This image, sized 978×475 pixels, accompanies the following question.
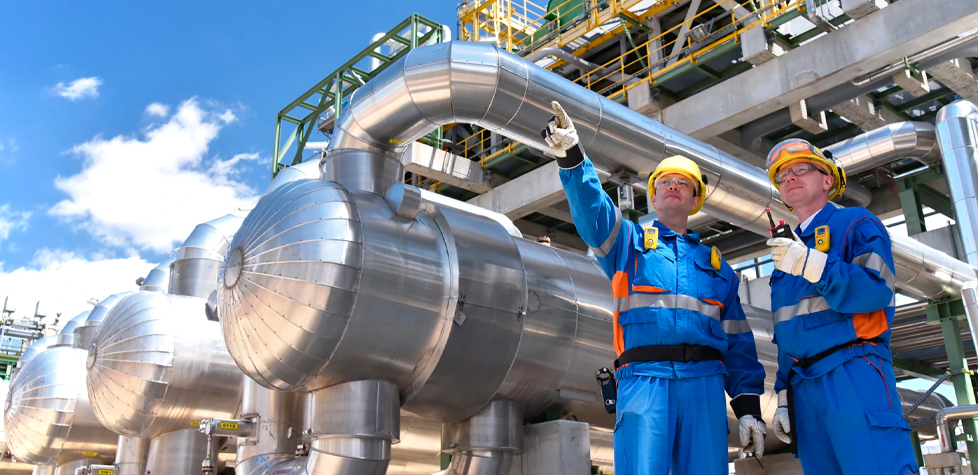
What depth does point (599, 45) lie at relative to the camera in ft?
50.0

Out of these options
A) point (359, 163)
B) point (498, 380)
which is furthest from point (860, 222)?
point (359, 163)

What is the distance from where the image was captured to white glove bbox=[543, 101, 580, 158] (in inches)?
149

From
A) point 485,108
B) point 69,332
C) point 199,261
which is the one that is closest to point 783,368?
point 485,108

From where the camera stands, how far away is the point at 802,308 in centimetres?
371

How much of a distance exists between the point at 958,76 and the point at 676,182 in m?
9.02

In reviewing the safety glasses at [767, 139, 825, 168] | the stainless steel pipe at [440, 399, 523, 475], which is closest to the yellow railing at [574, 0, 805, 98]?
the stainless steel pipe at [440, 399, 523, 475]

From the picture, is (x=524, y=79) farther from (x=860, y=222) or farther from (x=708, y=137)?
(x=708, y=137)

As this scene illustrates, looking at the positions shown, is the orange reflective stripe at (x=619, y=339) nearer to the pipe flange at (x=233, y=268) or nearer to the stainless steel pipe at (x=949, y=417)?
the pipe flange at (x=233, y=268)

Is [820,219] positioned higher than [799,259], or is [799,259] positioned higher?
[820,219]

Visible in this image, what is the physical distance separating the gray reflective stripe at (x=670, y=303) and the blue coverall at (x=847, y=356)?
35 centimetres

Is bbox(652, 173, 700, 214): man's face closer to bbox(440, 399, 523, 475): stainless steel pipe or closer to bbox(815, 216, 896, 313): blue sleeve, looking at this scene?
bbox(815, 216, 896, 313): blue sleeve

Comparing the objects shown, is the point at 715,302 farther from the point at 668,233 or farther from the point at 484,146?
the point at 484,146

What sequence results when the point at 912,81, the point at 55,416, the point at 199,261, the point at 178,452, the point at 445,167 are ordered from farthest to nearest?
the point at 445,167 → the point at 55,416 → the point at 199,261 → the point at 912,81 → the point at 178,452

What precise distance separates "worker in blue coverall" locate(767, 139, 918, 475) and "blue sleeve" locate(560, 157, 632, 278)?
34.0 inches
